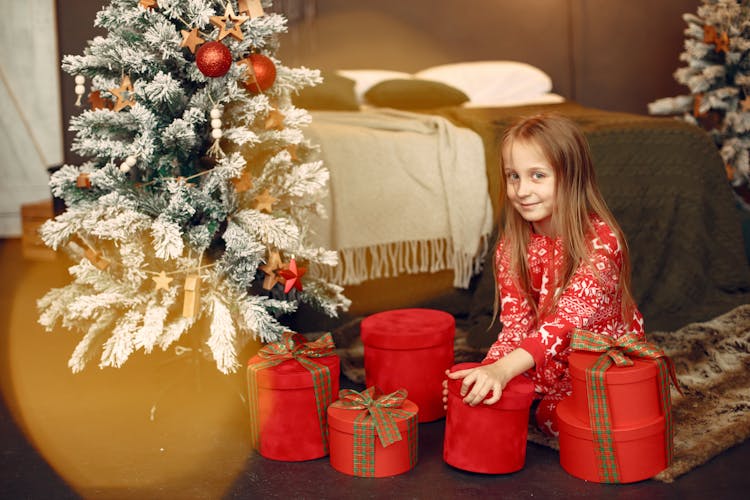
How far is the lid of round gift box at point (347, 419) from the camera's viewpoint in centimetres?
162

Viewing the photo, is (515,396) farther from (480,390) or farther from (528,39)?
(528,39)

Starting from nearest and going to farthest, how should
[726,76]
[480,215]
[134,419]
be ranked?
[134,419] → [480,215] → [726,76]

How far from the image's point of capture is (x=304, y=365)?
67.9 inches

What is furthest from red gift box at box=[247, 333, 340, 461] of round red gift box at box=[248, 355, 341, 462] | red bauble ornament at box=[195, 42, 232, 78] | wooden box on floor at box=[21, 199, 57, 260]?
wooden box on floor at box=[21, 199, 57, 260]

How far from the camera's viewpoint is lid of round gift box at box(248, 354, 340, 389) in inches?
66.5

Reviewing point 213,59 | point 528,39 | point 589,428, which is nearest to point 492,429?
point 589,428

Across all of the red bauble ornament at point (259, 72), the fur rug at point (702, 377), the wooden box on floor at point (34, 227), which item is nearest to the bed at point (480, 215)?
the fur rug at point (702, 377)

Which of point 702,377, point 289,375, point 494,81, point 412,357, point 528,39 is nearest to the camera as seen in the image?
point 289,375

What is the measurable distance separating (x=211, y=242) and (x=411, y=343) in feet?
1.85

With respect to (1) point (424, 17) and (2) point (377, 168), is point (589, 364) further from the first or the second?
(1) point (424, 17)

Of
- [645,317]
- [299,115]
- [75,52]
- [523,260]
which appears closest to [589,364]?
[523,260]

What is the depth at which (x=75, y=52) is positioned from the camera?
3453 mm

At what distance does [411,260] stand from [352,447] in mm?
1134

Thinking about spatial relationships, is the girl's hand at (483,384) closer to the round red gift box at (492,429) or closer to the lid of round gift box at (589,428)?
the round red gift box at (492,429)
